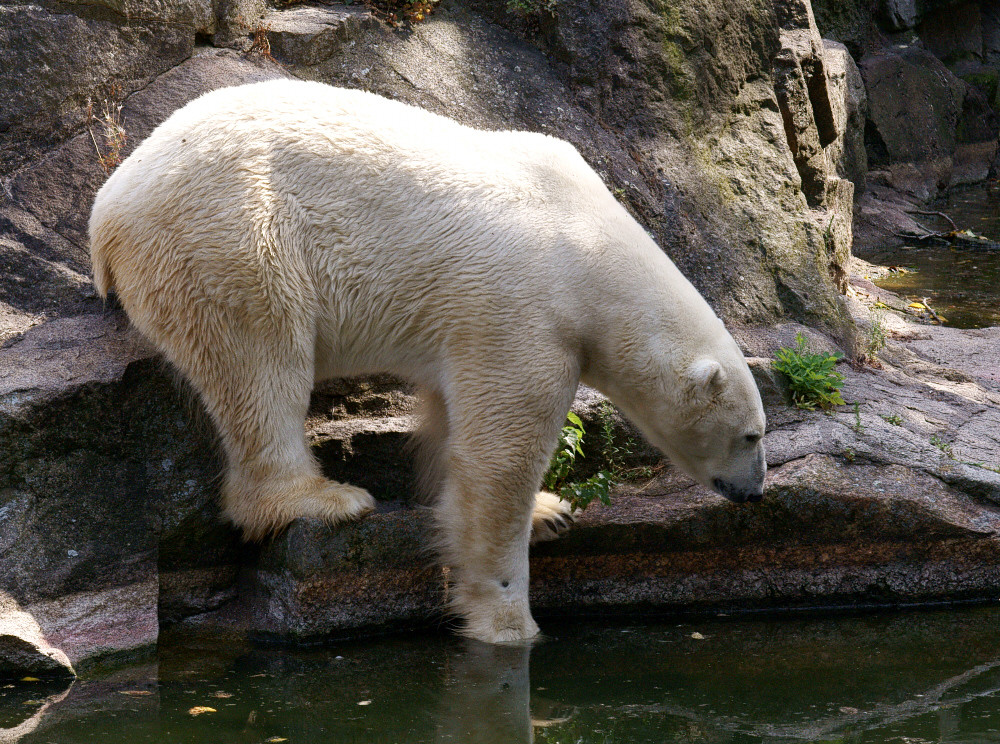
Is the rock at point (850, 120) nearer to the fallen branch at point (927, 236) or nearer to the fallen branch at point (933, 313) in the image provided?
the fallen branch at point (927, 236)

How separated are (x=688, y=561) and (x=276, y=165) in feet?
8.46

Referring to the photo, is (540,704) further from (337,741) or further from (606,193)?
(606,193)

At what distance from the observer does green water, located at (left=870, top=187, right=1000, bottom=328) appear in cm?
888

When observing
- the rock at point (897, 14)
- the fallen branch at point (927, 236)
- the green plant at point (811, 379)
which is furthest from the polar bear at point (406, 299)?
the rock at point (897, 14)

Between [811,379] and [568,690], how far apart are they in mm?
2517

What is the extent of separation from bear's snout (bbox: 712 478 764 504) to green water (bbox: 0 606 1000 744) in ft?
1.92

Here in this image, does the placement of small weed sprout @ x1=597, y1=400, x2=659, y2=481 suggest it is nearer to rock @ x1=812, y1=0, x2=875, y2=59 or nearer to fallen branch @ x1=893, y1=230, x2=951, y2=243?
fallen branch @ x1=893, y1=230, x2=951, y2=243

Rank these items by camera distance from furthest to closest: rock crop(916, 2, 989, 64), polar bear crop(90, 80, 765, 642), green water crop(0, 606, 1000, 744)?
rock crop(916, 2, 989, 64), polar bear crop(90, 80, 765, 642), green water crop(0, 606, 1000, 744)

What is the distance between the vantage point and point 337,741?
3.35 m

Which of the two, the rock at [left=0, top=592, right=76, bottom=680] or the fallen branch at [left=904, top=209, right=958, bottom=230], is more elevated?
the rock at [left=0, top=592, right=76, bottom=680]

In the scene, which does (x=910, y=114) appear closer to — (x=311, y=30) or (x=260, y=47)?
(x=311, y=30)

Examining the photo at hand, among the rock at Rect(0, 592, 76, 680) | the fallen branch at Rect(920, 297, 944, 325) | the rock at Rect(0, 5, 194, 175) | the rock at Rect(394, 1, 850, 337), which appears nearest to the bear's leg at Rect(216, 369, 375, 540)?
the rock at Rect(0, 592, 76, 680)

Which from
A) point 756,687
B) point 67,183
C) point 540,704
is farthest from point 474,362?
point 67,183

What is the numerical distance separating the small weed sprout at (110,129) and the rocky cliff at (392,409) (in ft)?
0.06
